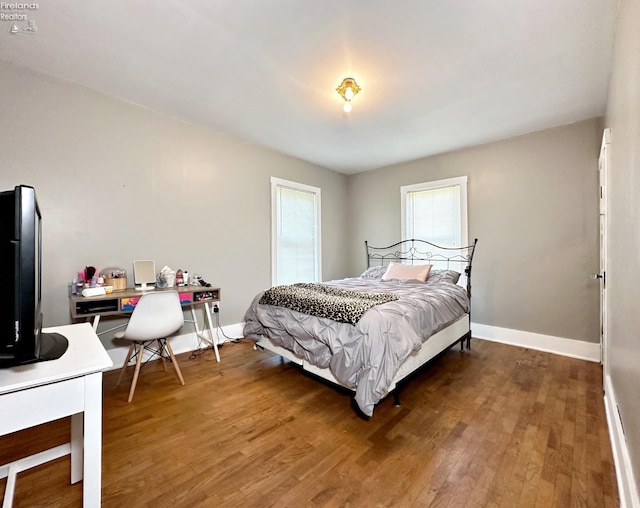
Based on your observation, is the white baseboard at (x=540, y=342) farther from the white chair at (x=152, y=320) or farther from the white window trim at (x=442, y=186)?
the white chair at (x=152, y=320)

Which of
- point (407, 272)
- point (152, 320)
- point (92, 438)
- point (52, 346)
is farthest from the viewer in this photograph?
point (407, 272)

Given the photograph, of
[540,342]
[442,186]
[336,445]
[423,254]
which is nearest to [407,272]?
[423,254]

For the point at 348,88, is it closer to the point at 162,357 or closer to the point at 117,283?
the point at 117,283

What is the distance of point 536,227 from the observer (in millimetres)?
3395

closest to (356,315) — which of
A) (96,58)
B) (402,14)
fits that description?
(402,14)

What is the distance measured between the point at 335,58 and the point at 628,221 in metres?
2.08

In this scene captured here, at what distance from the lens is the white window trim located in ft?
12.9

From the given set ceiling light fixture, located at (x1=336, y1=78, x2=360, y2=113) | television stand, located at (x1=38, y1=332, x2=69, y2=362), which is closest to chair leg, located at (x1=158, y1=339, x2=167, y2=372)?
television stand, located at (x1=38, y1=332, x2=69, y2=362)

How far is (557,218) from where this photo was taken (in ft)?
10.7

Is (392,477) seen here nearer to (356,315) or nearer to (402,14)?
(356,315)

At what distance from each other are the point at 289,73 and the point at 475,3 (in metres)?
1.35

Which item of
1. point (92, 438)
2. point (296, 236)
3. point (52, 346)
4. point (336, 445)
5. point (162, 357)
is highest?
point (296, 236)

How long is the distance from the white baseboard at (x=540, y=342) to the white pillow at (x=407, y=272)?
3.54 feet

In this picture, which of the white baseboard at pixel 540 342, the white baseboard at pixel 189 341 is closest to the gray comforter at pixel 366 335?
the white baseboard at pixel 189 341
